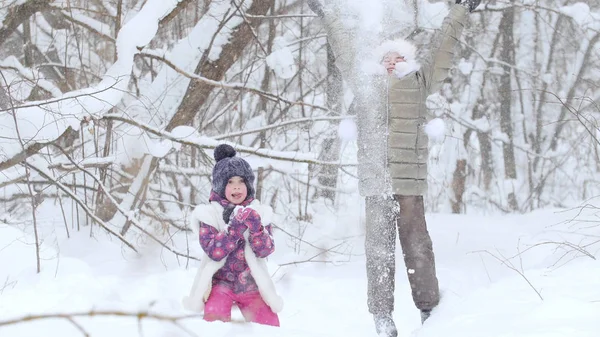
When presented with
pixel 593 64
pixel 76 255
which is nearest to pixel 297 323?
pixel 76 255

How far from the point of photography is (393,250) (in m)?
3.58

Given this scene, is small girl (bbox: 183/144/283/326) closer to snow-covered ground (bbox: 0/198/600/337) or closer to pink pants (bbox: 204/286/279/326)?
pink pants (bbox: 204/286/279/326)

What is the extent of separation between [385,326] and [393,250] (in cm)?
38

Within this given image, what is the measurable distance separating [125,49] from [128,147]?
3.42 feet

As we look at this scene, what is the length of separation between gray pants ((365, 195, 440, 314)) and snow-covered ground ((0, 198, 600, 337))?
17 centimetres

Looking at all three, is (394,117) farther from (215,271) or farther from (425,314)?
(215,271)

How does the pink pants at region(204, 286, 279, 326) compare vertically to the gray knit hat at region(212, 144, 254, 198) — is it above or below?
below

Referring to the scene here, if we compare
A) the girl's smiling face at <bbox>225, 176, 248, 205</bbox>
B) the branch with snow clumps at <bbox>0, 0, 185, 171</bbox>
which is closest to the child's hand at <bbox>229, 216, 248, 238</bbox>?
the girl's smiling face at <bbox>225, 176, 248, 205</bbox>

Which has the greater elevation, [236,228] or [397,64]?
[397,64]

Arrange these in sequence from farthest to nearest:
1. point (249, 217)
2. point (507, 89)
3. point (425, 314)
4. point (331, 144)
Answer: point (507, 89) → point (331, 144) → point (425, 314) → point (249, 217)

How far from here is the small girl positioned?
10.8ft

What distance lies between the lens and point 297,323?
4324 mm

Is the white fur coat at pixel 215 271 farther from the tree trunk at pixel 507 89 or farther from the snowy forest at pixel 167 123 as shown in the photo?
the tree trunk at pixel 507 89

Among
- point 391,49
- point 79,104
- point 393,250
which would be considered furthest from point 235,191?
point 79,104
